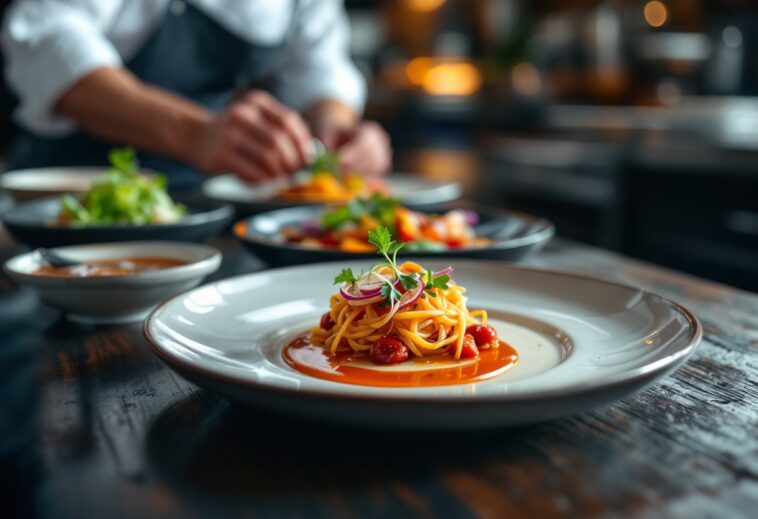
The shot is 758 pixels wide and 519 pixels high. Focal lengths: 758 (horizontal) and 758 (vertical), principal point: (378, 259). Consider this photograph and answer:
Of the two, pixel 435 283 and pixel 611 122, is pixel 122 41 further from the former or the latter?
pixel 611 122

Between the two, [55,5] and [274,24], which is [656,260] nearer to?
[274,24]

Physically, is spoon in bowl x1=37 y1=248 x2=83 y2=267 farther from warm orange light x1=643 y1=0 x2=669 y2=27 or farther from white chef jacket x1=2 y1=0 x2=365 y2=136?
warm orange light x1=643 y1=0 x2=669 y2=27

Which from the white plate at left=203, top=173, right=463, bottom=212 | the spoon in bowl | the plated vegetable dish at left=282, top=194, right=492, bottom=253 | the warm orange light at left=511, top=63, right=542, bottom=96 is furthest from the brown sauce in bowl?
the warm orange light at left=511, top=63, right=542, bottom=96

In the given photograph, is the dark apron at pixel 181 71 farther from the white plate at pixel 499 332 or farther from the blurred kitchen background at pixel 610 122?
the white plate at pixel 499 332

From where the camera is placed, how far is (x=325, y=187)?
1986mm

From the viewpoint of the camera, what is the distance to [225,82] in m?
2.73

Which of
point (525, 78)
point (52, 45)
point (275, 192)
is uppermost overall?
point (52, 45)

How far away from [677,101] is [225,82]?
137 inches

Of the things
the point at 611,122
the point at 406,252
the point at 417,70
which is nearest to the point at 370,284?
the point at 406,252

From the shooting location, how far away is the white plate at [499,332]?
572mm

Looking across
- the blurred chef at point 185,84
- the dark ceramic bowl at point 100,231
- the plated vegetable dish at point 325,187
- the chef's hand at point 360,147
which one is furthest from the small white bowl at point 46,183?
the chef's hand at point 360,147

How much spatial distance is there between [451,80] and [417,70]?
0.60 m

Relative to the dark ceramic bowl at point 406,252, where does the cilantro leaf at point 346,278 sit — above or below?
above

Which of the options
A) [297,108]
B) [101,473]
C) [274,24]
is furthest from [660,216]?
Result: [101,473]
